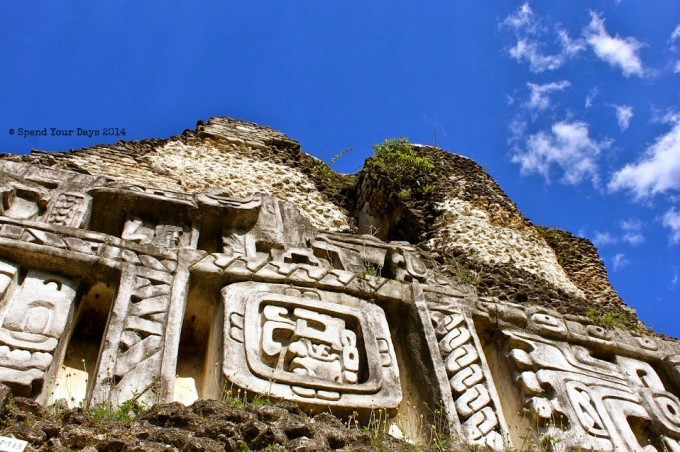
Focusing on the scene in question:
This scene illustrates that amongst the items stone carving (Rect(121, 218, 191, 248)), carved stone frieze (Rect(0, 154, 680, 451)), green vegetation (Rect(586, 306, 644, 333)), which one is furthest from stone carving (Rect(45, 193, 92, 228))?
green vegetation (Rect(586, 306, 644, 333))

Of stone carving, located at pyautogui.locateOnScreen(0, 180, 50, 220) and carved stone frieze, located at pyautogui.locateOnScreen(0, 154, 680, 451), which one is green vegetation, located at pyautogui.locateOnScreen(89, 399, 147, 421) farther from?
stone carving, located at pyautogui.locateOnScreen(0, 180, 50, 220)

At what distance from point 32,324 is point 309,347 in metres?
1.70

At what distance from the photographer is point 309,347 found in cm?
457

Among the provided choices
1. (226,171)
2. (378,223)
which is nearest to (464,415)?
(378,223)

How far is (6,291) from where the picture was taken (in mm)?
4367

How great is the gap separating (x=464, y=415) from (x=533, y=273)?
5161 millimetres

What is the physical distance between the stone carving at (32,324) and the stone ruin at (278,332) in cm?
1

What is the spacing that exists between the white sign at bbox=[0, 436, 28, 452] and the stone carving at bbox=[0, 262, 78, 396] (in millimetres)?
1097

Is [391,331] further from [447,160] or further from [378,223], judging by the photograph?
[447,160]

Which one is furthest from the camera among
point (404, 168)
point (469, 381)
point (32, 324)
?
point (404, 168)

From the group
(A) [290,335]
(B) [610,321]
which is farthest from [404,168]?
(A) [290,335]

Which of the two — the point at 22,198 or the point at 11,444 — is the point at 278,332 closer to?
the point at 11,444

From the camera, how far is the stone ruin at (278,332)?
13.9ft

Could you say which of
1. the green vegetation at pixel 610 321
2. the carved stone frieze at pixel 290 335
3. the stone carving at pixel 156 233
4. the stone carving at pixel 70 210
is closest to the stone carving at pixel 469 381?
the carved stone frieze at pixel 290 335
